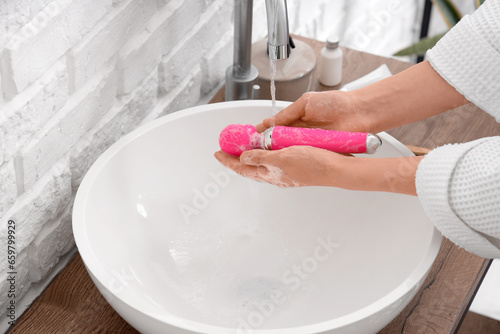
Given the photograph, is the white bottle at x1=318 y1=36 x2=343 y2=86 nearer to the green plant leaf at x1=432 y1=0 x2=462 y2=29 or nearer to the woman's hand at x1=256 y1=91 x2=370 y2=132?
the woman's hand at x1=256 y1=91 x2=370 y2=132

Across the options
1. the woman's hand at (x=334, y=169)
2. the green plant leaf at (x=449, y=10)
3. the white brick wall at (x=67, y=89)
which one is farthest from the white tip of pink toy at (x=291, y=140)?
the green plant leaf at (x=449, y=10)

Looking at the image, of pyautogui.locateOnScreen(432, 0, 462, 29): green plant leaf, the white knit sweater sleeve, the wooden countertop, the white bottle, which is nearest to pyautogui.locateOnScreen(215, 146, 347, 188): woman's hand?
the white knit sweater sleeve

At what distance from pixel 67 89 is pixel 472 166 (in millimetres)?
540

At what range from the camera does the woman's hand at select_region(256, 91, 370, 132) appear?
918 mm

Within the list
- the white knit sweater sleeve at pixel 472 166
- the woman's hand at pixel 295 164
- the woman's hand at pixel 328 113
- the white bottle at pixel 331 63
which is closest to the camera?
the white knit sweater sleeve at pixel 472 166

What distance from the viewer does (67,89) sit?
2.86 feet

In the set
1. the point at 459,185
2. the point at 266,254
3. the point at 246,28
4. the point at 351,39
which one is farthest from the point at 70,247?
the point at 351,39

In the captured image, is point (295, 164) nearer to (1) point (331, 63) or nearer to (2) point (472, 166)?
(2) point (472, 166)

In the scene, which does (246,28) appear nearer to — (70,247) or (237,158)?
(237,158)

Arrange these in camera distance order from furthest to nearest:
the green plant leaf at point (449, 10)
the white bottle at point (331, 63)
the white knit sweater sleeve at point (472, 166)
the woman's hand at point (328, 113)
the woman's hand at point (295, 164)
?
the green plant leaf at point (449, 10) → the white bottle at point (331, 63) → the woman's hand at point (328, 113) → the woman's hand at point (295, 164) → the white knit sweater sleeve at point (472, 166)

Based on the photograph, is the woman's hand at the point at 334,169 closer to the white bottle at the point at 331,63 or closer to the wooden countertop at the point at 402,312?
the wooden countertop at the point at 402,312

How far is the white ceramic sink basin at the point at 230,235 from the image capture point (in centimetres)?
84

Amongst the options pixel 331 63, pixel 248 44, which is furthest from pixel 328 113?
pixel 331 63

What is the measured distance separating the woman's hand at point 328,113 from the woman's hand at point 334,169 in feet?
0.41
